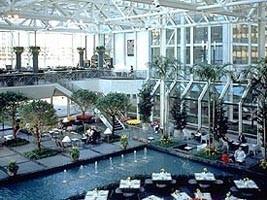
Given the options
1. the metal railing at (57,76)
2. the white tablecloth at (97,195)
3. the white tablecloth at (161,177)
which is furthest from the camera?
the metal railing at (57,76)

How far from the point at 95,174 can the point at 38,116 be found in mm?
4215

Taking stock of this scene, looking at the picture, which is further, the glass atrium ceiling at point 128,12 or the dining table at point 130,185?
the glass atrium ceiling at point 128,12

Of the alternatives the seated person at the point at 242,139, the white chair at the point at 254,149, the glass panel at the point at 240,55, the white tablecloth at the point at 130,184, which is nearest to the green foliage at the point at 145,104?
the glass panel at the point at 240,55

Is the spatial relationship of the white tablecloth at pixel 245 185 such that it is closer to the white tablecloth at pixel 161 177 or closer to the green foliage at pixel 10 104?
the white tablecloth at pixel 161 177

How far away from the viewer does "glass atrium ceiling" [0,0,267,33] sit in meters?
17.6

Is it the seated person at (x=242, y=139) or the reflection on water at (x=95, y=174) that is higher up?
the seated person at (x=242, y=139)

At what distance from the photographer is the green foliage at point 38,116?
707 inches

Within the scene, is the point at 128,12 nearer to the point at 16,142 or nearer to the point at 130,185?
the point at 16,142

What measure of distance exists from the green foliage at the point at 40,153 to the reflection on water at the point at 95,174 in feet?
7.34

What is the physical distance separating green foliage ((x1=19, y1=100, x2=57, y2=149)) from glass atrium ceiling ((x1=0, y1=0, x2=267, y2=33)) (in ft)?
16.4

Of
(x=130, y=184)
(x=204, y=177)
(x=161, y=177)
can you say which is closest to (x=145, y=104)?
(x=161, y=177)

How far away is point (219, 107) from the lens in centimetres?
1989

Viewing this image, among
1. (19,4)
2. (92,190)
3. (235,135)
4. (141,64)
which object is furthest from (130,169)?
(141,64)

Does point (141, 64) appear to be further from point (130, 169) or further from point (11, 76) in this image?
point (130, 169)
